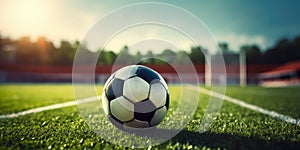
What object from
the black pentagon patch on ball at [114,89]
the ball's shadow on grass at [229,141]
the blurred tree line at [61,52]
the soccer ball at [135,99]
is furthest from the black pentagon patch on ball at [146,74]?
the blurred tree line at [61,52]

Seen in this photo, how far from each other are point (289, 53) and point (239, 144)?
53.5 m

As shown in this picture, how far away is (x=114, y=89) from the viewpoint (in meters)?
2.97

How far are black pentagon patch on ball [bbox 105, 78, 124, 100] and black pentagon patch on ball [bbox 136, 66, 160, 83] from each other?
0.72ft

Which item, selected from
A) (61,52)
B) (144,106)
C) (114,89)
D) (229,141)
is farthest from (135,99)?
(61,52)

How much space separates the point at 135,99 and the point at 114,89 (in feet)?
0.97

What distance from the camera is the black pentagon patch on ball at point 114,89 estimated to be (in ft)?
9.57

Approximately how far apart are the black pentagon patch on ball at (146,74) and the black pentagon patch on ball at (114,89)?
22 centimetres

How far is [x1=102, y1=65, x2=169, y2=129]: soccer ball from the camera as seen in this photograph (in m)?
2.83

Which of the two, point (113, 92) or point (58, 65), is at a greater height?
point (58, 65)

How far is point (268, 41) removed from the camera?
172 ft

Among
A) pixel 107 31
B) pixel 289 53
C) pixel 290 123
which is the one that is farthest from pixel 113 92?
pixel 289 53

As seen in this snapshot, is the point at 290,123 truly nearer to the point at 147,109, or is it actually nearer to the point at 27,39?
the point at 147,109

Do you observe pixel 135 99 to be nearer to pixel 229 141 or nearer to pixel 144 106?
pixel 144 106

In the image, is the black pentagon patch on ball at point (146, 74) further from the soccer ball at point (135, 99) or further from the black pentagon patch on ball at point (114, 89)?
the black pentagon patch on ball at point (114, 89)
